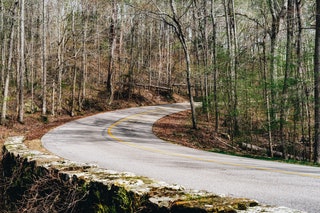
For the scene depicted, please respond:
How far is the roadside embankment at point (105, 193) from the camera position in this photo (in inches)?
124

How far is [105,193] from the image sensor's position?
14.6ft

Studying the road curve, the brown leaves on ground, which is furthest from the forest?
the road curve

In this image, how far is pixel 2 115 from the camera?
1870 cm

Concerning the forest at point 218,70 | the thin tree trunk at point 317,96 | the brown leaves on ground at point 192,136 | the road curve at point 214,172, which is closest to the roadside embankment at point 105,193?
the road curve at point 214,172

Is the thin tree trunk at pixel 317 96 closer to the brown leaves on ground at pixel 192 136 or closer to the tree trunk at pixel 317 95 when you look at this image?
the tree trunk at pixel 317 95

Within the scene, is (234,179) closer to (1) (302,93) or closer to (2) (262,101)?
(1) (302,93)

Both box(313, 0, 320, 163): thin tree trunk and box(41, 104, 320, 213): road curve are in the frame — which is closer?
box(41, 104, 320, 213): road curve

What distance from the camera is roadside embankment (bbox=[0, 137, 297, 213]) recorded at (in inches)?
124

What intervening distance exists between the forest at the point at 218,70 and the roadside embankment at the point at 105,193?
11.1 metres

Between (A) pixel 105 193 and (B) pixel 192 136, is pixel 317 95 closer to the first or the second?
(B) pixel 192 136

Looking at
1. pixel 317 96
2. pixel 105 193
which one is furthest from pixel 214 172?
pixel 317 96

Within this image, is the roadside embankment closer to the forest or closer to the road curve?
the road curve

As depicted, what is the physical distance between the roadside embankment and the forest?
1107cm

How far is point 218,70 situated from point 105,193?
1874 centimetres
